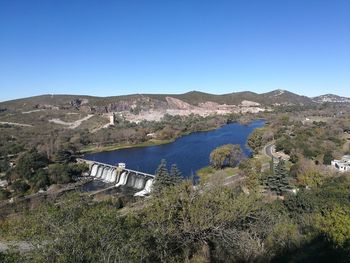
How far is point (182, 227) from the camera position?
9.90 meters

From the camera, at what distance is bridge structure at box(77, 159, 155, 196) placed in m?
29.9

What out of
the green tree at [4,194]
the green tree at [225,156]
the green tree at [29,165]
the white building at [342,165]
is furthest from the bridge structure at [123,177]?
the white building at [342,165]

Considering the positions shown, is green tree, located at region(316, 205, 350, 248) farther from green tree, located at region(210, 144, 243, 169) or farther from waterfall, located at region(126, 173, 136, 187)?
waterfall, located at region(126, 173, 136, 187)

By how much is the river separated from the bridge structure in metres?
3.04

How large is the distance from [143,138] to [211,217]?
1910 inches

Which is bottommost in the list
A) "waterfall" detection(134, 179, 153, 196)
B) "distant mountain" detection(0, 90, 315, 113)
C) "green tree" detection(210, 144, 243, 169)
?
"waterfall" detection(134, 179, 153, 196)

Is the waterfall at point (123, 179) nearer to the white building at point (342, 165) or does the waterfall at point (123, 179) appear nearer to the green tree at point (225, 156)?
the green tree at point (225, 156)

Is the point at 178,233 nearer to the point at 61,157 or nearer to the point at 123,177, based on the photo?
the point at 123,177

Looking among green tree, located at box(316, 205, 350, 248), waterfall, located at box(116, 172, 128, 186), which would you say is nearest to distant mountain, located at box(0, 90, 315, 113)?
waterfall, located at box(116, 172, 128, 186)

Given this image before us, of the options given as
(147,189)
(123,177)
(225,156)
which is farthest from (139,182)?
(225,156)

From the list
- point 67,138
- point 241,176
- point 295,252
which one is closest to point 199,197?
point 295,252

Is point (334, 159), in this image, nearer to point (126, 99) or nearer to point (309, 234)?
point (309, 234)

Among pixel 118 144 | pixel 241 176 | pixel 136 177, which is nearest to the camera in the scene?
pixel 241 176

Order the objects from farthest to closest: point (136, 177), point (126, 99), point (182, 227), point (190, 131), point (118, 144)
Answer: point (126, 99)
point (190, 131)
point (118, 144)
point (136, 177)
point (182, 227)
